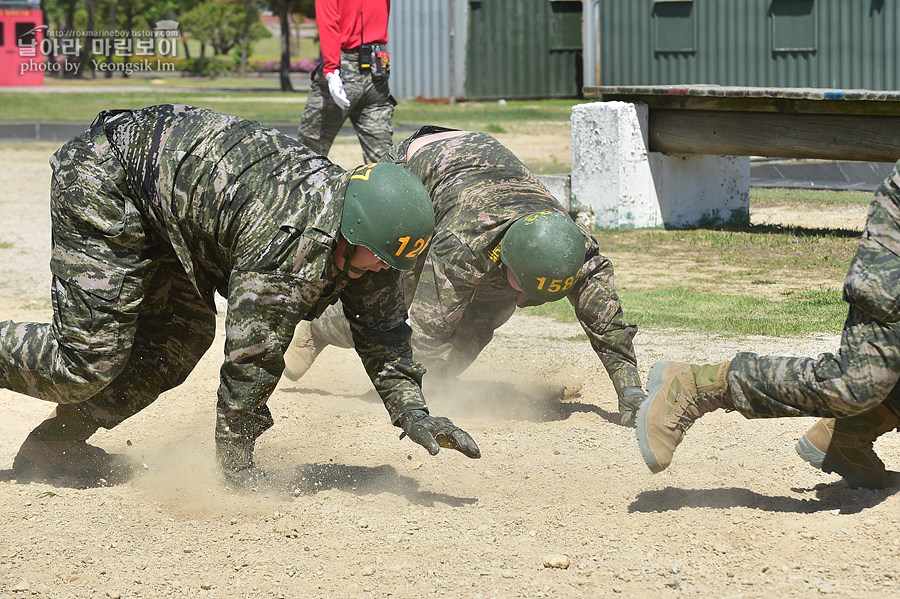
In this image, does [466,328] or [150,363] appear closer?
[150,363]

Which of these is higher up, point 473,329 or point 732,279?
point 473,329

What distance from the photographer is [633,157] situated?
1070 cm

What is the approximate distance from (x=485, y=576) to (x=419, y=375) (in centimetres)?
97

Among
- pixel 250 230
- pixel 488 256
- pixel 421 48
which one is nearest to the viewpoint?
pixel 250 230

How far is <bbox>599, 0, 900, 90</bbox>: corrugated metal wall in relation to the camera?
10.3 m

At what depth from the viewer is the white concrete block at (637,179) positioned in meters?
10.7

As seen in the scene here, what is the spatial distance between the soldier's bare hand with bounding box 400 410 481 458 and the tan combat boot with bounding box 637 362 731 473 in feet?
2.02

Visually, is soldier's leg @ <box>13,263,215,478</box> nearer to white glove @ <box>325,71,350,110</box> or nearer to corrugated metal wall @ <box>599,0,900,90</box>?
white glove @ <box>325,71,350,110</box>

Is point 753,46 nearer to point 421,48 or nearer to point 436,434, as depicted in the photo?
point 436,434

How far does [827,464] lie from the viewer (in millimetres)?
4199

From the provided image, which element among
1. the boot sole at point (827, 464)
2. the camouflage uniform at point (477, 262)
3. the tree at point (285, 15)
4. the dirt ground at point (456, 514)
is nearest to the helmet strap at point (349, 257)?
the dirt ground at point (456, 514)

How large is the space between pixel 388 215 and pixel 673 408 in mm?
1241

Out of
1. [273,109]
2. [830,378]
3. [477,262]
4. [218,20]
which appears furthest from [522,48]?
[218,20]

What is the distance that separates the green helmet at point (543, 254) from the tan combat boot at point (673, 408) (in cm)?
94
